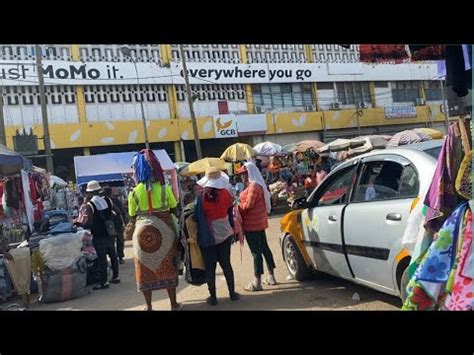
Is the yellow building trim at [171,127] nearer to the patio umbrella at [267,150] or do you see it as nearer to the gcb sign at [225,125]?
the gcb sign at [225,125]

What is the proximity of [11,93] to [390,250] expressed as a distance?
23148mm

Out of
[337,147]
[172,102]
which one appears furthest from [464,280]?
[172,102]

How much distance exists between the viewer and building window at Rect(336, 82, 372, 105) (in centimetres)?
3235

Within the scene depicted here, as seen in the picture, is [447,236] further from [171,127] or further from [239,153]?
[171,127]

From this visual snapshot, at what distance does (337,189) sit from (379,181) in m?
0.73

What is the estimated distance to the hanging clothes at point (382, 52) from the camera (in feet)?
13.8

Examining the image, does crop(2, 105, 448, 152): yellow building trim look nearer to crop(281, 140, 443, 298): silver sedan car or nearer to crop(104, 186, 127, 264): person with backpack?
crop(104, 186, 127, 264): person with backpack

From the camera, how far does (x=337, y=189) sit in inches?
204

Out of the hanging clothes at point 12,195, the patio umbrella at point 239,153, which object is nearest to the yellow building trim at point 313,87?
the patio umbrella at point 239,153

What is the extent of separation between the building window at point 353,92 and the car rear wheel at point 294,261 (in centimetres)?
2741
